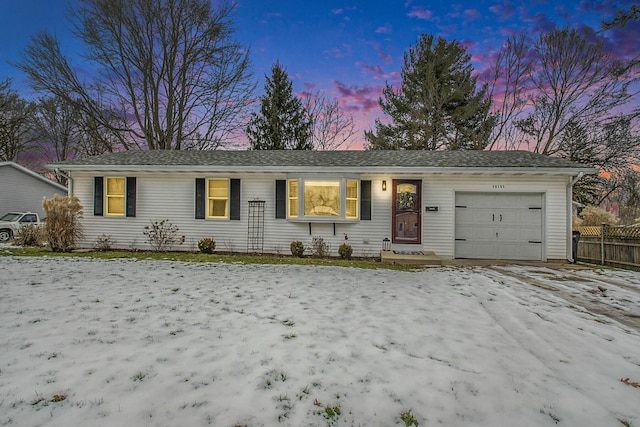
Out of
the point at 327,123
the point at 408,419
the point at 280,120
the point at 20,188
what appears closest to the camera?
the point at 408,419

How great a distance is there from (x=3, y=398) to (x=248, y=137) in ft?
71.6

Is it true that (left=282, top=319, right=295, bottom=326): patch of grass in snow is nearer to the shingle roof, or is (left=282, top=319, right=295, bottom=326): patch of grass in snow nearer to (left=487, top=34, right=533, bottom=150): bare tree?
the shingle roof

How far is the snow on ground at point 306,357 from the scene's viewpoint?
203cm

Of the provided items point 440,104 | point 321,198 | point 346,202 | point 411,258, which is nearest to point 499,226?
point 411,258

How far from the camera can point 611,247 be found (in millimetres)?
8492

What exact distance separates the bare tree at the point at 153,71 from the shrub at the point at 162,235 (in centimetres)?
982

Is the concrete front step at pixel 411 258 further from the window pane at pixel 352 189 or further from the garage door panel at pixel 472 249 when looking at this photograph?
the window pane at pixel 352 189

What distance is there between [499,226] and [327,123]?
1588cm

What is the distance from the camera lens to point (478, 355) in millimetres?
2910

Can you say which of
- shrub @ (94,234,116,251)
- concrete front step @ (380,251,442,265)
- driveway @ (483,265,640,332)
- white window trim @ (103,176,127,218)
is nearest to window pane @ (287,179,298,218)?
concrete front step @ (380,251,442,265)

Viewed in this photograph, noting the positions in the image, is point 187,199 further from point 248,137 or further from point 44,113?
point 44,113

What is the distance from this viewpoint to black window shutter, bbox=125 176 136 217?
10.3m

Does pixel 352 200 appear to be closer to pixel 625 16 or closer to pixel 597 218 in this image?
pixel 625 16

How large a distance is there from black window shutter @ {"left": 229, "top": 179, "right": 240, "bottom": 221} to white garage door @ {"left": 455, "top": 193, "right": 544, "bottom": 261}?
22.9ft
